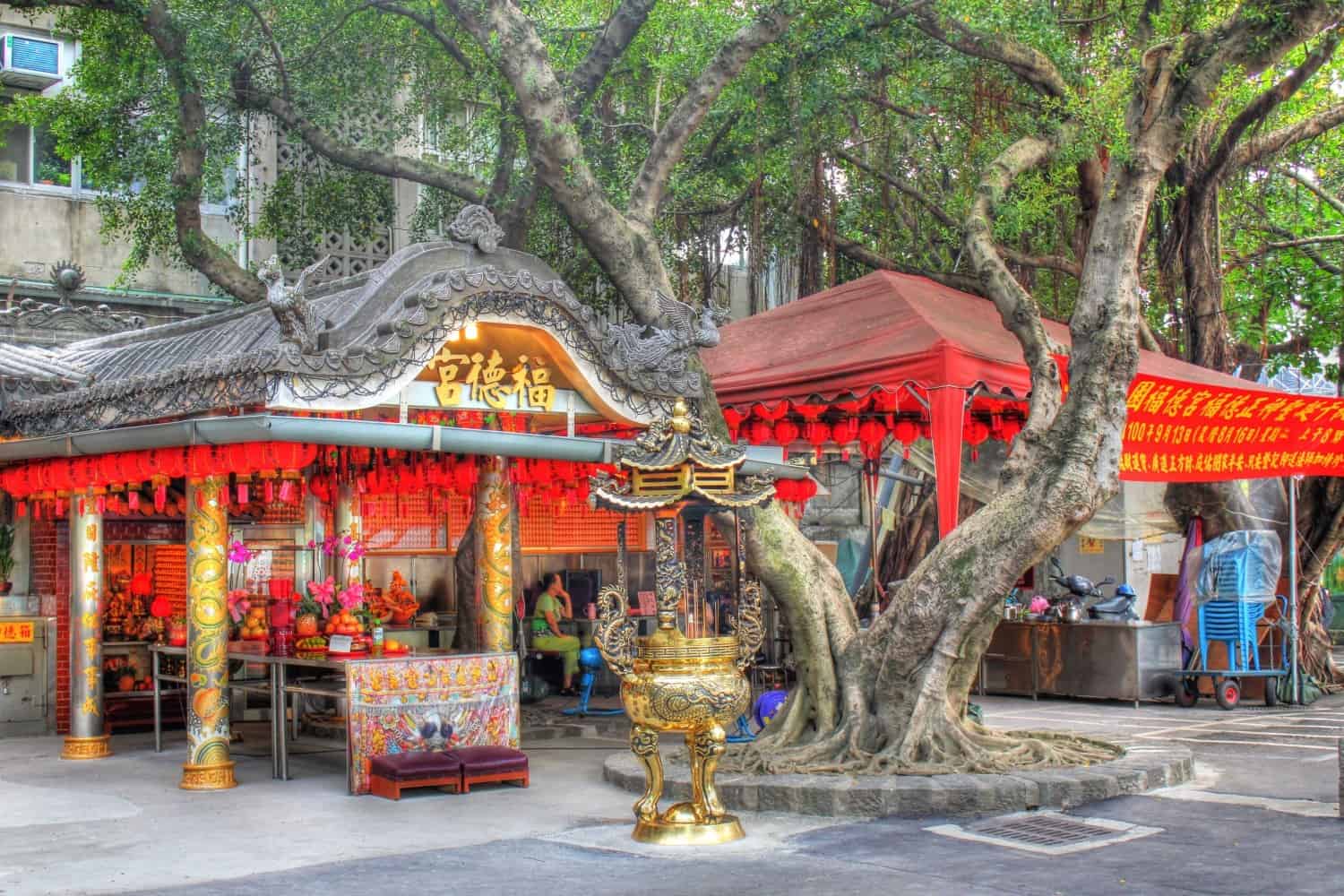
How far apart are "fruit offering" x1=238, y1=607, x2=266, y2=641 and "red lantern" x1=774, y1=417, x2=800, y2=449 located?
4.88m

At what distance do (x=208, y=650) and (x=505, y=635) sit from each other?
2296 millimetres

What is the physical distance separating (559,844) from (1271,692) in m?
9.97

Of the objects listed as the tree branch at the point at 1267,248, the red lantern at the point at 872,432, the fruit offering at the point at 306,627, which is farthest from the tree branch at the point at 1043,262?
the fruit offering at the point at 306,627

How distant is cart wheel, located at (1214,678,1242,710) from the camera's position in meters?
14.8

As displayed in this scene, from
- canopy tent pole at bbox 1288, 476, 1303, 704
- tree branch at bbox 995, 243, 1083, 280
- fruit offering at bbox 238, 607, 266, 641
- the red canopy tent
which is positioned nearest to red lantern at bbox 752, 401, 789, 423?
the red canopy tent

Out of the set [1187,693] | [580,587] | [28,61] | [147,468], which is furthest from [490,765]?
[28,61]

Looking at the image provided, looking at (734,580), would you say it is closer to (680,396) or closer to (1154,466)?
(680,396)

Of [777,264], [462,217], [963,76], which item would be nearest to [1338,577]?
[777,264]

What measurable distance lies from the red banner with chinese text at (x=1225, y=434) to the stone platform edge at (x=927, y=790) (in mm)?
4442

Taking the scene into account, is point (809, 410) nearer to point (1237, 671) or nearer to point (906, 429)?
point (906, 429)

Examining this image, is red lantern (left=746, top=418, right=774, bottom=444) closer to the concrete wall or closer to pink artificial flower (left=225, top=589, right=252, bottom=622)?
pink artificial flower (left=225, top=589, right=252, bottom=622)

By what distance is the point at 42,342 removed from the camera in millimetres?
13117

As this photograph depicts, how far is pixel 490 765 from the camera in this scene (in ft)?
32.4

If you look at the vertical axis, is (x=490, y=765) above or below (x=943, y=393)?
below
